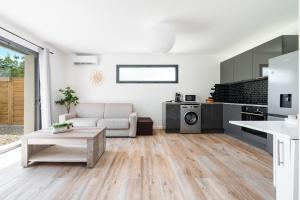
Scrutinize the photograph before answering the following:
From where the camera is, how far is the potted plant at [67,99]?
199 inches

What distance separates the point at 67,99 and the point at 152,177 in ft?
12.3

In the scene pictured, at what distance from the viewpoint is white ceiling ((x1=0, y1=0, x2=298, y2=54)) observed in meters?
2.61

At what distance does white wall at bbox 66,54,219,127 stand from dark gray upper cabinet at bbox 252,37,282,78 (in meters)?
1.85

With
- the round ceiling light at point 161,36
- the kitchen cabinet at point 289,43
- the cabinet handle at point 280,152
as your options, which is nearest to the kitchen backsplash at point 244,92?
the kitchen cabinet at point 289,43

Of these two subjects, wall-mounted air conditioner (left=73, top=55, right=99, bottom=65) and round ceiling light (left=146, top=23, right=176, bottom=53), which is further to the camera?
wall-mounted air conditioner (left=73, top=55, right=99, bottom=65)

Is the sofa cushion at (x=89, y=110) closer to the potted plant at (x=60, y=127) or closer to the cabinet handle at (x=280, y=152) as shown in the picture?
the potted plant at (x=60, y=127)

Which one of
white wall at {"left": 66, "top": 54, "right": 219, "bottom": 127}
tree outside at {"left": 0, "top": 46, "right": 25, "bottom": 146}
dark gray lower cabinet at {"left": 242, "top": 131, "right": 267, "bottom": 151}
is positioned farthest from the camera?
white wall at {"left": 66, "top": 54, "right": 219, "bottom": 127}

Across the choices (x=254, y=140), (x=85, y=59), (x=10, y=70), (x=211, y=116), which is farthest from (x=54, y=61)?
(x=254, y=140)

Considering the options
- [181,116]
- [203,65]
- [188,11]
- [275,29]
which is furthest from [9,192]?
[203,65]

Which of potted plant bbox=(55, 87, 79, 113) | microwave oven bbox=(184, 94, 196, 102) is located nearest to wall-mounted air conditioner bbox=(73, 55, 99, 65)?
potted plant bbox=(55, 87, 79, 113)

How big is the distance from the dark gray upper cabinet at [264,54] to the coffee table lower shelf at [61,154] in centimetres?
358

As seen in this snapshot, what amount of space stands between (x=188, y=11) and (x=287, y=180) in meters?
2.47

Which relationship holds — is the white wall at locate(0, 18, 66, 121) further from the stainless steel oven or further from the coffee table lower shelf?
the stainless steel oven

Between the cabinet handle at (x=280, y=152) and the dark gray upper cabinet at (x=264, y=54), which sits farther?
the dark gray upper cabinet at (x=264, y=54)
